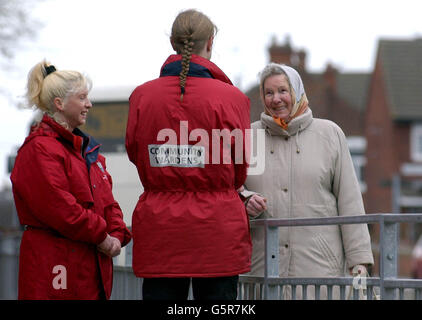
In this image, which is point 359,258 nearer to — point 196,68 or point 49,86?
point 196,68

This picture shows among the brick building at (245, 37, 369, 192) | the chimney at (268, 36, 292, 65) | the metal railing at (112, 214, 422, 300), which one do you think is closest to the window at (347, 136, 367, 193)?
the brick building at (245, 37, 369, 192)

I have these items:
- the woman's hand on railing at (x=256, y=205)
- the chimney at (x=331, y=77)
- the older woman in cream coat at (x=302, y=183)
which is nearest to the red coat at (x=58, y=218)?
the woman's hand on railing at (x=256, y=205)

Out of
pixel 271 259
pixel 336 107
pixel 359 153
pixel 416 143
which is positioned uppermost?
pixel 336 107

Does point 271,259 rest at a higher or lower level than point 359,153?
lower

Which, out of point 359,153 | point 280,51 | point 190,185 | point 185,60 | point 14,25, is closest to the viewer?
point 190,185

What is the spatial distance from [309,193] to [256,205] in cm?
35

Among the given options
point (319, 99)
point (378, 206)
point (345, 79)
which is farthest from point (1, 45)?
point (345, 79)

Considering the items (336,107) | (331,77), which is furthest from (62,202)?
(336,107)

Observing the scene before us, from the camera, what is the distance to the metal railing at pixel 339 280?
15.6 ft

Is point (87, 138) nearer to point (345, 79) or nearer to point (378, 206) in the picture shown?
point (378, 206)

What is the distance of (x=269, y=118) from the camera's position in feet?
17.8

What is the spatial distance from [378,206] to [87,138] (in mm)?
49357

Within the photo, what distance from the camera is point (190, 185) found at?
4348 millimetres

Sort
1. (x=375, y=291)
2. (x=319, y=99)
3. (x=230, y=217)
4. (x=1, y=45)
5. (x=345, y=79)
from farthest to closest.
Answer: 1. (x=345, y=79)
2. (x=319, y=99)
3. (x=1, y=45)
4. (x=375, y=291)
5. (x=230, y=217)
